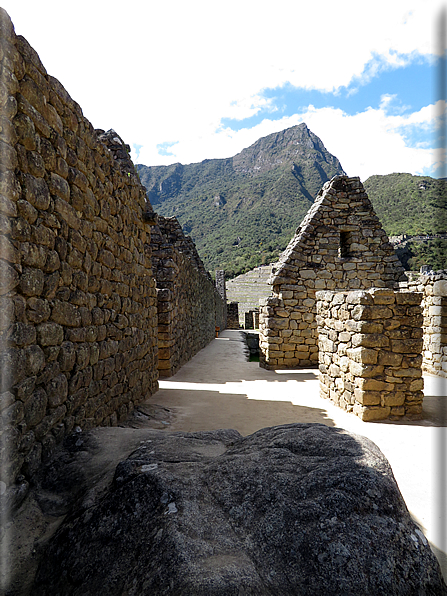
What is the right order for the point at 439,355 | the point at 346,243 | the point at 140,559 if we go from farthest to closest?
the point at 346,243
the point at 439,355
the point at 140,559

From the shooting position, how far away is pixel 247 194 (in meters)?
79.1

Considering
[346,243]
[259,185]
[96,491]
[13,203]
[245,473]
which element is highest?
[259,185]

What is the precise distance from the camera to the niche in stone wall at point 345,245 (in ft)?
30.5

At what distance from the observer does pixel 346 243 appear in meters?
9.42

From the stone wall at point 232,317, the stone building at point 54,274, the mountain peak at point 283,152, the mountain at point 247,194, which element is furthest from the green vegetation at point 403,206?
the mountain peak at point 283,152

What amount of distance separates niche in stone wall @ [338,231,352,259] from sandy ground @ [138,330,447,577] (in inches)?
129

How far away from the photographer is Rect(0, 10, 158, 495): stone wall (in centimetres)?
204

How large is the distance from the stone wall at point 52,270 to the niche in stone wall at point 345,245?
679cm

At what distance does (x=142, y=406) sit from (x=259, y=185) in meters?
81.0

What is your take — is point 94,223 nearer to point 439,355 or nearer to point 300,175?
point 439,355

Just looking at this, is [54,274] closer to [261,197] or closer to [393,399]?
[393,399]

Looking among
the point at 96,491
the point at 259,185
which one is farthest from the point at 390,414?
the point at 259,185

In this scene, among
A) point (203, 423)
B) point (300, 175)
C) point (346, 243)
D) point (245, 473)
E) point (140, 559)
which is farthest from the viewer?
point (300, 175)

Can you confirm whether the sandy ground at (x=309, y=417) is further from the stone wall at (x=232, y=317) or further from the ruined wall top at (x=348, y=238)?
the stone wall at (x=232, y=317)
